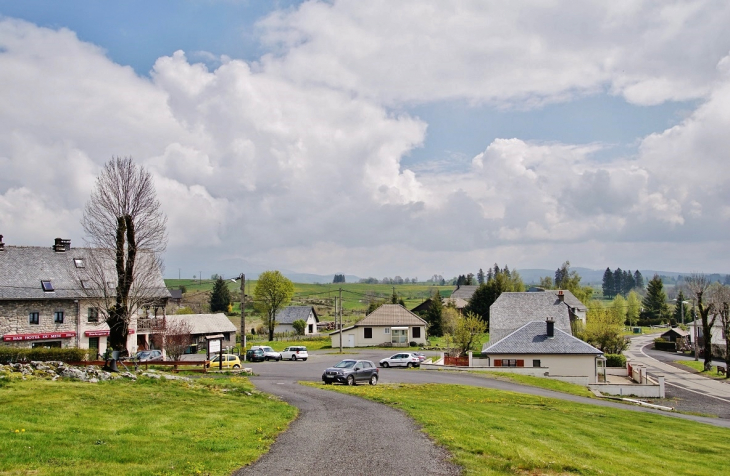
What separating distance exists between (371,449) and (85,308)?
45364 millimetres

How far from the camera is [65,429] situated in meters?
15.7

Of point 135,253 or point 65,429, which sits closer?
point 65,429

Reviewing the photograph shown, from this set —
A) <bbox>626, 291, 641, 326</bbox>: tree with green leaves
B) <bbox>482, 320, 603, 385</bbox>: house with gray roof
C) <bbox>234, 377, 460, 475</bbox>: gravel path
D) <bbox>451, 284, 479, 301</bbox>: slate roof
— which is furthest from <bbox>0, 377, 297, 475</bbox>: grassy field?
<bbox>626, 291, 641, 326</bbox>: tree with green leaves

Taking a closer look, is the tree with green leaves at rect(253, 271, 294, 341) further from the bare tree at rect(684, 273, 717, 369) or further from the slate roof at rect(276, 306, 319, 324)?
the bare tree at rect(684, 273, 717, 369)

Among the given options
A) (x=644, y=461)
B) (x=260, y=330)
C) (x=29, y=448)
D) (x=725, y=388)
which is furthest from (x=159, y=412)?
(x=260, y=330)

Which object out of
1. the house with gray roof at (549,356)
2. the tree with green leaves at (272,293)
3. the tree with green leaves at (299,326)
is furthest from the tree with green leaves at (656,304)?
the house with gray roof at (549,356)

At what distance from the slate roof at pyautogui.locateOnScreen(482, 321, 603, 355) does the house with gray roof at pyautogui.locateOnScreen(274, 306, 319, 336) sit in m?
52.4

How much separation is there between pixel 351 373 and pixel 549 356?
25.7 meters

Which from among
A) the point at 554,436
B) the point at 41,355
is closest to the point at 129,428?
the point at 554,436

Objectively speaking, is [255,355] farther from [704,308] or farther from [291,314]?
[704,308]

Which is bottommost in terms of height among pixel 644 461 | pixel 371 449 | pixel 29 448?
pixel 644 461

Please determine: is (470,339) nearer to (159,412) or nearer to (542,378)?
(542,378)

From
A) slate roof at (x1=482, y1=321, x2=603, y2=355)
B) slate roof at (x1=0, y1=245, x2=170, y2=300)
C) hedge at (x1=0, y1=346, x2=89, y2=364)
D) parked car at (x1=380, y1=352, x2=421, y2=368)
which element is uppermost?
slate roof at (x1=0, y1=245, x2=170, y2=300)

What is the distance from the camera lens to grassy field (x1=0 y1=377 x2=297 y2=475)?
1301cm
